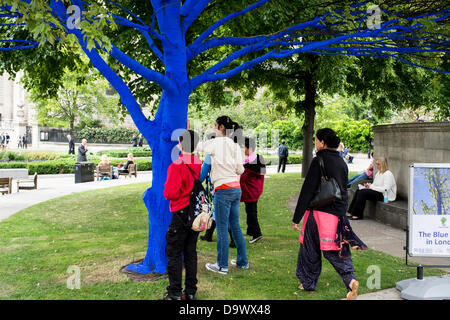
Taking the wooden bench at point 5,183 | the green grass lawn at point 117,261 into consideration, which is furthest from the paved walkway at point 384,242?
the wooden bench at point 5,183

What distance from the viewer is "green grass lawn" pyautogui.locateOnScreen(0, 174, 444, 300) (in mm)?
5145

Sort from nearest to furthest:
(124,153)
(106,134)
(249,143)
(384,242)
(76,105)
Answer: (249,143), (384,242), (124,153), (76,105), (106,134)

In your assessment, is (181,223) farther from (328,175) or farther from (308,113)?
(308,113)

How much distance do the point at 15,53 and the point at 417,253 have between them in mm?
8857

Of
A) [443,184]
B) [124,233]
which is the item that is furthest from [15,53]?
[443,184]

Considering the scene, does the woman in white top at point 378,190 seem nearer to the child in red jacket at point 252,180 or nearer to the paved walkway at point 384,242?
the paved walkway at point 384,242

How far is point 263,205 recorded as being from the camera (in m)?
11.7

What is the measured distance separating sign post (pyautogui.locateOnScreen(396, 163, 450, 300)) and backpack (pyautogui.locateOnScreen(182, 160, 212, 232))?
2417 mm

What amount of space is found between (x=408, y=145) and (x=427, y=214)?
450 centimetres

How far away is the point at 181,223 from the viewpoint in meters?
4.70

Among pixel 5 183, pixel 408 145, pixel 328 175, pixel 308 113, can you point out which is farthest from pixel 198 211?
pixel 308 113

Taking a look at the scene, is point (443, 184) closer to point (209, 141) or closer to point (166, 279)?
point (209, 141)

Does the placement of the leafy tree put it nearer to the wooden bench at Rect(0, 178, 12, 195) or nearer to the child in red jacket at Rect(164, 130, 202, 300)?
the wooden bench at Rect(0, 178, 12, 195)

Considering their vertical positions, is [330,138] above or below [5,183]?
above
